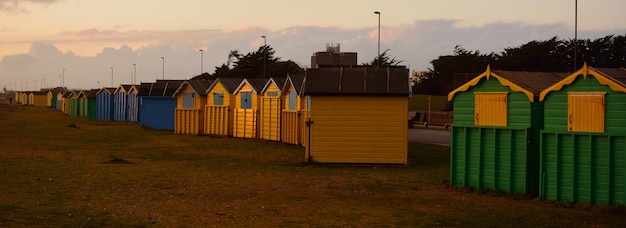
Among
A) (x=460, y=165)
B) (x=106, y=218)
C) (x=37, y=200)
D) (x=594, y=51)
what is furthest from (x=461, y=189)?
(x=594, y=51)

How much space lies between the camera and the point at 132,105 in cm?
6644

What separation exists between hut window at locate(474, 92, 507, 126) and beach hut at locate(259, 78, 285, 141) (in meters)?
20.4

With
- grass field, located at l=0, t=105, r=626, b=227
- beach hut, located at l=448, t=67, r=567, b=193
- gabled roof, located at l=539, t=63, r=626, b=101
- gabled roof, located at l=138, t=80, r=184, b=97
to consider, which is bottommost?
grass field, located at l=0, t=105, r=626, b=227

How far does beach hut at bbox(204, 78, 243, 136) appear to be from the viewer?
139ft

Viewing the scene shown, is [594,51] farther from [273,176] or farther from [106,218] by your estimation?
[106,218]

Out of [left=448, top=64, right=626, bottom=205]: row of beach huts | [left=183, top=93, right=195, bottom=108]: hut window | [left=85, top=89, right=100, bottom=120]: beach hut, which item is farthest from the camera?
[left=85, top=89, right=100, bottom=120]: beach hut

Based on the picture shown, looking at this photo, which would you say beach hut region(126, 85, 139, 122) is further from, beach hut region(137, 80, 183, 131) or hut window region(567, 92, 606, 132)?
hut window region(567, 92, 606, 132)

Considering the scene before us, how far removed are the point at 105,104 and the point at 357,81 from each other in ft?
177

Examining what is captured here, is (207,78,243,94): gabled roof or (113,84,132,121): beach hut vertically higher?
(207,78,243,94): gabled roof

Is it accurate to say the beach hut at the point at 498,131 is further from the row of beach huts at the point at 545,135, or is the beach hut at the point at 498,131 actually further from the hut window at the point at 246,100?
the hut window at the point at 246,100

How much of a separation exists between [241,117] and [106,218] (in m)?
28.7

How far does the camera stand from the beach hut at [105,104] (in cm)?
7150

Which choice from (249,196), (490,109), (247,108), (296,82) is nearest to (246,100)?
(247,108)

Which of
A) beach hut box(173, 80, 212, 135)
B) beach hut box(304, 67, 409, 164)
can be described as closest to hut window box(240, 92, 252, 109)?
beach hut box(173, 80, 212, 135)
